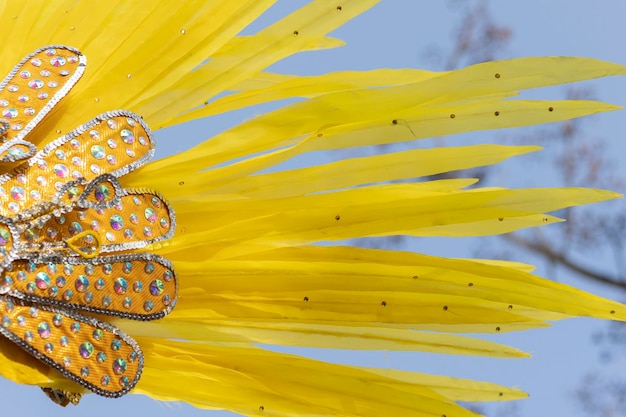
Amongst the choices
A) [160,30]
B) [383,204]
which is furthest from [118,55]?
[383,204]

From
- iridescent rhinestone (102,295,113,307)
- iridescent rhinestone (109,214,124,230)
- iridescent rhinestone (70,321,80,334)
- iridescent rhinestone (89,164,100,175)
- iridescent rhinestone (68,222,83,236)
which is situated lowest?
iridescent rhinestone (70,321,80,334)

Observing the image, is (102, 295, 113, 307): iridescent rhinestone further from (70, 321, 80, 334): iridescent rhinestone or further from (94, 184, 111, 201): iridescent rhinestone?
(94, 184, 111, 201): iridescent rhinestone

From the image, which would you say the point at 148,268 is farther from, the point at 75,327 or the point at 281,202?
the point at 281,202

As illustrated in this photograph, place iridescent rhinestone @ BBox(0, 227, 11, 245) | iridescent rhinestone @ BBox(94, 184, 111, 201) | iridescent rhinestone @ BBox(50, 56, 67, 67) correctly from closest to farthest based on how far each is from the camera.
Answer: iridescent rhinestone @ BBox(0, 227, 11, 245)
iridescent rhinestone @ BBox(94, 184, 111, 201)
iridescent rhinestone @ BBox(50, 56, 67, 67)

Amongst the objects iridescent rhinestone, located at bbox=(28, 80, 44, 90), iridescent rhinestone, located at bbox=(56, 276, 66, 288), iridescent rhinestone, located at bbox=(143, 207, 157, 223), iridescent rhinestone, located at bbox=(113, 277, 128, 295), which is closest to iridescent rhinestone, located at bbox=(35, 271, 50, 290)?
iridescent rhinestone, located at bbox=(56, 276, 66, 288)

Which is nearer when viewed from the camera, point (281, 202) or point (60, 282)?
point (60, 282)

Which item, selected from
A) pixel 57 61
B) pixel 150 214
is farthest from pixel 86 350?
pixel 57 61

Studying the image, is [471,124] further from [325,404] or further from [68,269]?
[68,269]
